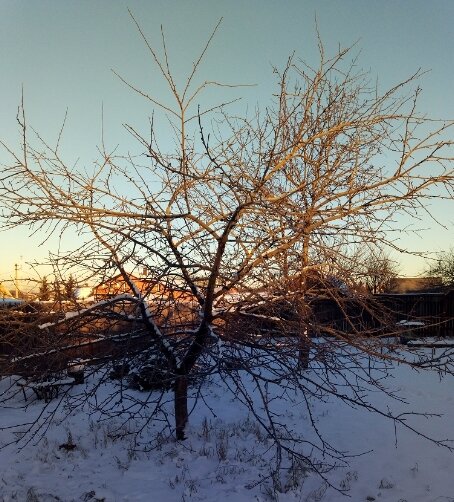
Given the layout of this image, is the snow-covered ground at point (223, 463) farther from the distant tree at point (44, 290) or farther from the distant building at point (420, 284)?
the distant building at point (420, 284)

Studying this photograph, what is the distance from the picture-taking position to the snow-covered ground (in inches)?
195

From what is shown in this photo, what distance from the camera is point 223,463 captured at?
18.9ft

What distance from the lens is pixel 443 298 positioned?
17078 millimetres

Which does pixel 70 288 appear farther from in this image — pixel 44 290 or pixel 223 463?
pixel 223 463

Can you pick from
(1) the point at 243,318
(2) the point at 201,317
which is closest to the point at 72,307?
(2) the point at 201,317

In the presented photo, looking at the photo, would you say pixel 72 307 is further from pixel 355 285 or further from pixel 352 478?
pixel 352 478

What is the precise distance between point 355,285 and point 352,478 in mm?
2240

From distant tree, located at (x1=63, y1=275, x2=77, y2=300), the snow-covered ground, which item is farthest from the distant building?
distant tree, located at (x1=63, y1=275, x2=77, y2=300)

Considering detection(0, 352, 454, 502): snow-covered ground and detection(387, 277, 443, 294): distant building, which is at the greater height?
detection(387, 277, 443, 294): distant building

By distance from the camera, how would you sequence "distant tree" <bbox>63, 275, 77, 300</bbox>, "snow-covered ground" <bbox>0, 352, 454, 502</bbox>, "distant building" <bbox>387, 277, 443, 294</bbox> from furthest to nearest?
"distant building" <bbox>387, 277, 443, 294</bbox> → "snow-covered ground" <bbox>0, 352, 454, 502</bbox> → "distant tree" <bbox>63, 275, 77, 300</bbox>

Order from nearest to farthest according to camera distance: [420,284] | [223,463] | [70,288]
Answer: [70,288] → [223,463] → [420,284]

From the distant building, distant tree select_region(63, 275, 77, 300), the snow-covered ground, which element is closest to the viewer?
distant tree select_region(63, 275, 77, 300)

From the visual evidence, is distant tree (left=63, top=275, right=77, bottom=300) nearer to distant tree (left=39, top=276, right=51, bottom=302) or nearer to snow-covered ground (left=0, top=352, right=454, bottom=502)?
distant tree (left=39, top=276, right=51, bottom=302)

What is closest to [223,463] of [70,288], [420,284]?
[70,288]
